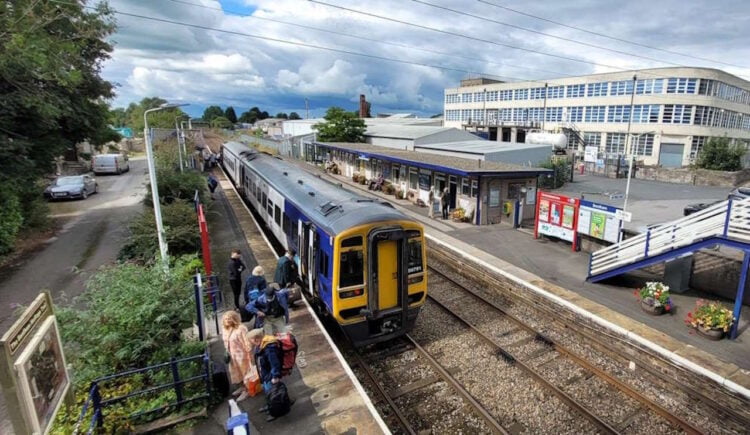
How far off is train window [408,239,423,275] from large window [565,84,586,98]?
167 feet

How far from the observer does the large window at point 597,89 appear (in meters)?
47.4

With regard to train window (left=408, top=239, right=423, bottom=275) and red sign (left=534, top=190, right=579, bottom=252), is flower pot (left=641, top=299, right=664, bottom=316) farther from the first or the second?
train window (left=408, top=239, right=423, bottom=275)

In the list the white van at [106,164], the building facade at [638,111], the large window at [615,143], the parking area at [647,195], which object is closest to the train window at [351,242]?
the parking area at [647,195]

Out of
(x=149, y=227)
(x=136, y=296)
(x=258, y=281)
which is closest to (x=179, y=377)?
(x=136, y=296)

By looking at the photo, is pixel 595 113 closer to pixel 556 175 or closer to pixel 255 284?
pixel 556 175

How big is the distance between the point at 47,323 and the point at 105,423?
205 cm

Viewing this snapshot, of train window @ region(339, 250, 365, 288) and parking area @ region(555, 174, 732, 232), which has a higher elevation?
train window @ region(339, 250, 365, 288)

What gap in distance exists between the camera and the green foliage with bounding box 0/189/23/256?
45.3 feet

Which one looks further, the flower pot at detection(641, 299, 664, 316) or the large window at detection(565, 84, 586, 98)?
the large window at detection(565, 84, 586, 98)

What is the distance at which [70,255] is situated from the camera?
1447 cm

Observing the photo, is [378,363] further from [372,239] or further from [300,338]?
[372,239]

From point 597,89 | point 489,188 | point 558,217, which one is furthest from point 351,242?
point 597,89

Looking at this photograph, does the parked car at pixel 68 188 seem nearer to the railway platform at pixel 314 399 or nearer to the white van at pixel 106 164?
the white van at pixel 106 164

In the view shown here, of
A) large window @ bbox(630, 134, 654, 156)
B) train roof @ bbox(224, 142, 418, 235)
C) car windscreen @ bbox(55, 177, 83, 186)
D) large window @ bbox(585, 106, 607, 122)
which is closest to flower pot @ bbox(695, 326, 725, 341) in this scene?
train roof @ bbox(224, 142, 418, 235)
